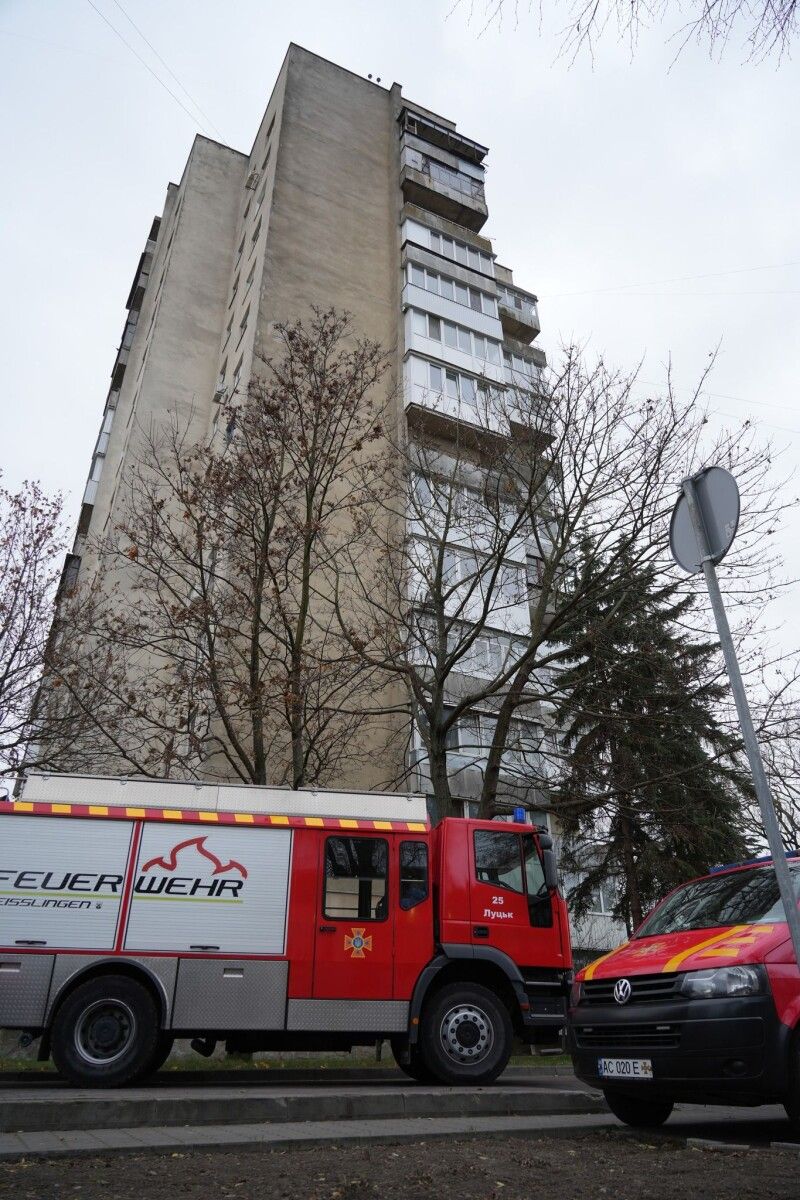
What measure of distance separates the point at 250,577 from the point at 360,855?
6979 millimetres

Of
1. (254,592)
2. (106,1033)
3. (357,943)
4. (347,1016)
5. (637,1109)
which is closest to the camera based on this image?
(637,1109)

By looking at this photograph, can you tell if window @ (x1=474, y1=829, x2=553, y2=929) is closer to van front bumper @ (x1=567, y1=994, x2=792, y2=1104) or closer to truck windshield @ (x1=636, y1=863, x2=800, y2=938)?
truck windshield @ (x1=636, y1=863, x2=800, y2=938)

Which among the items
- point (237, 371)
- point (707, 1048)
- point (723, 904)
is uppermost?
point (237, 371)

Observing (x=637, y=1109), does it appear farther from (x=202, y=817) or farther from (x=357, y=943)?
(x=202, y=817)

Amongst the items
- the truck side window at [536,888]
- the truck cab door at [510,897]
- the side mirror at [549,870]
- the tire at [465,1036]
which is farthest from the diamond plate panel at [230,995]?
the side mirror at [549,870]

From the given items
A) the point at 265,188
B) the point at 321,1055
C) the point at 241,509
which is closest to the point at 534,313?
the point at 265,188

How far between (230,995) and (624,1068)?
4.34 m

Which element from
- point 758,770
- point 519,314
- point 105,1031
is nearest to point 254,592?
point 105,1031

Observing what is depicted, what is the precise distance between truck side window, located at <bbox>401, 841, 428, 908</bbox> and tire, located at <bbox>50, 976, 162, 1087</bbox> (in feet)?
9.22

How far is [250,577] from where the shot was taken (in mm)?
15203

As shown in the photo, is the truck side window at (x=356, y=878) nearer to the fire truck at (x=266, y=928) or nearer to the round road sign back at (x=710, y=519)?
the fire truck at (x=266, y=928)

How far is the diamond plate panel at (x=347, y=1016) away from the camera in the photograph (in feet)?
28.6

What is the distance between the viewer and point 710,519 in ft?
14.9

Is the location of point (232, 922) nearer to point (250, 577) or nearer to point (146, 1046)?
point (146, 1046)
